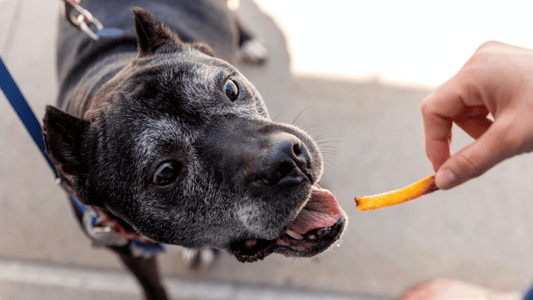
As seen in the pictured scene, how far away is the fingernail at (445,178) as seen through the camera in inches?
71.4

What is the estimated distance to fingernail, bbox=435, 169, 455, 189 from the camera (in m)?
1.81

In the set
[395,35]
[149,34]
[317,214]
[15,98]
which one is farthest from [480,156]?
[395,35]

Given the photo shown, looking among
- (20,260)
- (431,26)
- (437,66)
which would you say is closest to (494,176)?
(437,66)

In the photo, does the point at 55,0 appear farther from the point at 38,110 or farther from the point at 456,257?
Answer: the point at 456,257

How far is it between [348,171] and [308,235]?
6.43ft

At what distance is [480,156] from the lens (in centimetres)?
171

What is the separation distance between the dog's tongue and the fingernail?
1.79ft

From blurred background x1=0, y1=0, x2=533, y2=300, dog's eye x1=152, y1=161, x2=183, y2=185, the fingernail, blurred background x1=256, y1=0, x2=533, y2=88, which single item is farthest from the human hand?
blurred background x1=256, y1=0, x2=533, y2=88

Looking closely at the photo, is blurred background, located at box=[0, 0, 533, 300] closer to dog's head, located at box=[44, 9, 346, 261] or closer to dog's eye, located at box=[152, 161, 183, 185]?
dog's head, located at box=[44, 9, 346, 261]

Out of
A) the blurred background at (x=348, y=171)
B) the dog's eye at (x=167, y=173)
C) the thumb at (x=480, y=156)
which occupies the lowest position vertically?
the blurred background at (x=348, y=171)

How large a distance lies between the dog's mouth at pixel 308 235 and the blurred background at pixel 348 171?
111cm

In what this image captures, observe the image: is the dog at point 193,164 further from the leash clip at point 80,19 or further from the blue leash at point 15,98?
the leash clip at point 80,19

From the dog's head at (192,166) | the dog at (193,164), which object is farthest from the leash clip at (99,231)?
the dog's head at (192,166)

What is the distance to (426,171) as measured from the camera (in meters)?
3.97
